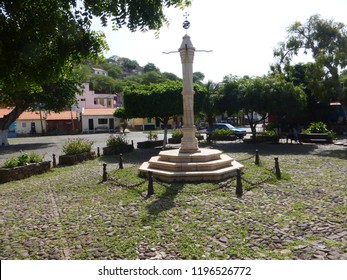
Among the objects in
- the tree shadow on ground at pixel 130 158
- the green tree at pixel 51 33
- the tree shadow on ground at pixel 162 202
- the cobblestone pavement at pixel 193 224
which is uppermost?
the green tree at pixel 51 33

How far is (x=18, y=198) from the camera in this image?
841 centimetres

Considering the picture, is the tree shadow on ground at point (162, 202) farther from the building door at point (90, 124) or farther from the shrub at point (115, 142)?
the building door at point (90, 124)

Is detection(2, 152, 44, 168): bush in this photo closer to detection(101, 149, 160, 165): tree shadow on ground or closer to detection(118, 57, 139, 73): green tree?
detection(101, 149, 160, 165): tree shadow on ground

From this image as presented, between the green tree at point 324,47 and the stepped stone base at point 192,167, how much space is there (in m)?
12.7

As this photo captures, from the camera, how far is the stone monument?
9290mm

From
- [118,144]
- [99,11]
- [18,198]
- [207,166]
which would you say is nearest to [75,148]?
[118,144]

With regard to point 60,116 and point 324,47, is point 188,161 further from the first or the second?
point 60,116

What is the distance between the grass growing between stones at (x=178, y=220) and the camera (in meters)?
4.56

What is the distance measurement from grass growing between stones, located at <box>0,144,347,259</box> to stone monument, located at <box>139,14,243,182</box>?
0.51 m

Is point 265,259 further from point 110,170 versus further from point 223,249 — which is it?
point 110,170

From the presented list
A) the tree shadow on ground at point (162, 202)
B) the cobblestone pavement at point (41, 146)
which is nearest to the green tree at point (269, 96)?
the cobblestone pavement at point (41, 146)

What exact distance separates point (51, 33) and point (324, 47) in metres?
19.2

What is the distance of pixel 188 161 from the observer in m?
10.1
